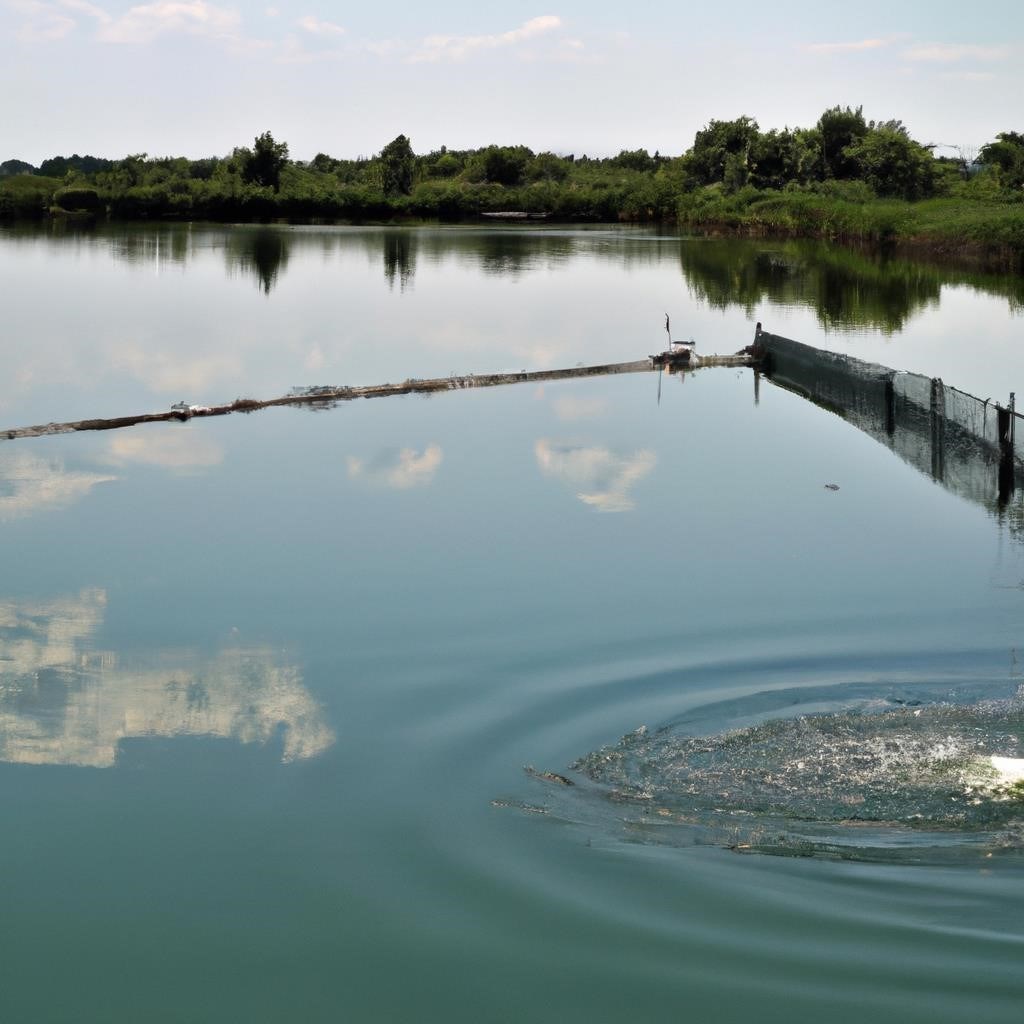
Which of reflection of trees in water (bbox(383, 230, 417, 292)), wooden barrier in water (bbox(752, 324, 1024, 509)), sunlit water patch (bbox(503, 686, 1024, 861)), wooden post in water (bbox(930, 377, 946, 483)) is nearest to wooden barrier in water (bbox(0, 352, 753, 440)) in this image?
wooden barrier in water (bbox(752, 324, 1024, 509))

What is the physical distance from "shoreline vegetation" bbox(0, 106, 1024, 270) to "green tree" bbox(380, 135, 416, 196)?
0.11 m

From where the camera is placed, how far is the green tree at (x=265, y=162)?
367ft

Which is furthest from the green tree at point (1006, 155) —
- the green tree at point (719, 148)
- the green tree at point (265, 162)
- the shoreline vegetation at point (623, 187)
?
the green tree at point (265, 162)

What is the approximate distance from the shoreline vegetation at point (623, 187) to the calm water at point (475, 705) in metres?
45.3

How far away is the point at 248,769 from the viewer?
10039 millimetres

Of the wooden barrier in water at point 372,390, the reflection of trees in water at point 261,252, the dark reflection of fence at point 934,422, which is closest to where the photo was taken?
the dark reflection of fence at point 934,422

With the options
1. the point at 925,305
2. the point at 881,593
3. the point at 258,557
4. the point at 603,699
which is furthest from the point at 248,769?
the point at 925,305

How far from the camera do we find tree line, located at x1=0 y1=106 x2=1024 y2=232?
3398 inches

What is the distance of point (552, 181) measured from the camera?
12031 centimetres

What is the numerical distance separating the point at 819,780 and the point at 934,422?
10850 millimetres

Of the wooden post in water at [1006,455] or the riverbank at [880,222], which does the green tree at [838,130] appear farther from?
the wooden post in water at [1006,455]

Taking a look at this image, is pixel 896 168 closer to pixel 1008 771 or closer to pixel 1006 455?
pixel 1006 455

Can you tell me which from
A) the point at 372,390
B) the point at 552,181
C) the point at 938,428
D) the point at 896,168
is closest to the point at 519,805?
the point at 938,428

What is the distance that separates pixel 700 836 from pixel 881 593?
224 inches
